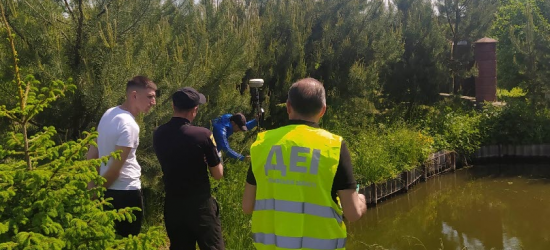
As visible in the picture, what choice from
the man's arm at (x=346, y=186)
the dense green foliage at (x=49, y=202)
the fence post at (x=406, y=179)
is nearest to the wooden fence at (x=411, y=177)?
the fence post at (x=406, y=179)

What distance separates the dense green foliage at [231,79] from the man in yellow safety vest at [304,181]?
669mm

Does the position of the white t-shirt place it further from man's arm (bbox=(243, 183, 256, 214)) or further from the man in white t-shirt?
man's arm (bbox=(243, 183, 256, 214))

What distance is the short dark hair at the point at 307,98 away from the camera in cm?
229

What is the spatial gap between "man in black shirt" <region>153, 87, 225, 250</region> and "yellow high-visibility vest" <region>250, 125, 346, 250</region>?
3.10 feet

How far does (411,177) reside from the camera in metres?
10.4

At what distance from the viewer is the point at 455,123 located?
12.5m

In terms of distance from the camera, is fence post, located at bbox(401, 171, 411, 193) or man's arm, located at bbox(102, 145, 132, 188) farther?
fence post, located at bbox(401, 171, 411, 193)

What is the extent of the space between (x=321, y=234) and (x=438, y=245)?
18.9 feet

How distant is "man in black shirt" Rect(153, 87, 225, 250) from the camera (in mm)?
3180

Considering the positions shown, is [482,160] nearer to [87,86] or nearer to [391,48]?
[391,48]

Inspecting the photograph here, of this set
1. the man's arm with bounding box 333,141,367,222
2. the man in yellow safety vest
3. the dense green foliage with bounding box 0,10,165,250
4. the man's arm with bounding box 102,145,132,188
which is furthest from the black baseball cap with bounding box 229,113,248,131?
the man's arm with bounding box 333,141,367,222

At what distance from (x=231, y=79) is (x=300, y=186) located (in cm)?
484

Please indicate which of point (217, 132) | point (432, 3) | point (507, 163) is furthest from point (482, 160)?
point (217, 132)

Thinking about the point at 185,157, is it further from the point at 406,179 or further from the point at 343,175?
the point at 406,179
